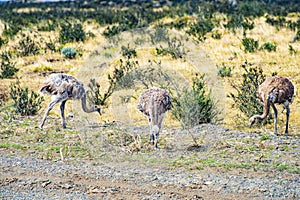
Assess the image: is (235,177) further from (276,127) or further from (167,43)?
(167,43)

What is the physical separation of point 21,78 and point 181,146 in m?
8.02

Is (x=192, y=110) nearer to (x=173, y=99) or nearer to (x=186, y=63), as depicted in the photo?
(x=173, y=99)

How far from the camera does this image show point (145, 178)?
26.0 feet

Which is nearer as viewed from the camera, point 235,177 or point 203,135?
point 235,177

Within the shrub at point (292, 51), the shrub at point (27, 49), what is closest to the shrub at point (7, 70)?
the shrub at point (27, 49)

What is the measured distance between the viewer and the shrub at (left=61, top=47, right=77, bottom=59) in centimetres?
1914

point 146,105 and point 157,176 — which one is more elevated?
point 146,105

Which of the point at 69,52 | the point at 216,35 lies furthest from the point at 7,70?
the point at 216,35

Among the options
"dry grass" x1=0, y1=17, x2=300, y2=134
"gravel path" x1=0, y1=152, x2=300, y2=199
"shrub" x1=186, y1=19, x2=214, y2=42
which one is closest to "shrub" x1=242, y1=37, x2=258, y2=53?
"dry grass" x1=0, y1=17, x2=300, y2=134

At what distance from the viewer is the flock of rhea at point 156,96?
9.38 m

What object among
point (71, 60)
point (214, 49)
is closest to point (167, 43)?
point (214, 49)

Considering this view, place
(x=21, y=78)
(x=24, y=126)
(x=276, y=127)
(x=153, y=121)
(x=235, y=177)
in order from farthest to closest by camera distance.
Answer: (x=21, y=78) → (x=24, y=126) → (x=276, y=127) → (x=153, y=121) → (x=235, y=177)

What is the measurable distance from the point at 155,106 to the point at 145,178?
1.70 meters

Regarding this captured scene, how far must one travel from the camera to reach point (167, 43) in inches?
739
